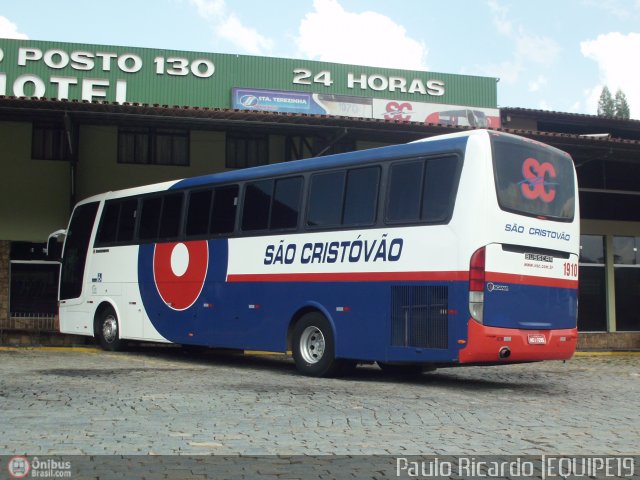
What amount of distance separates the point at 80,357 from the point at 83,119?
5.92 m

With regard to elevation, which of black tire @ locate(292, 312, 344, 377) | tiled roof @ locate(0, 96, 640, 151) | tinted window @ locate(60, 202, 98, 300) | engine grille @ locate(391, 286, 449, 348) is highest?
tiled roof @ locate(0, 96, 640, 151)

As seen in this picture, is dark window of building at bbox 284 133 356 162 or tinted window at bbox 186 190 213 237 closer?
tinted window at bbox 186 190 213 237

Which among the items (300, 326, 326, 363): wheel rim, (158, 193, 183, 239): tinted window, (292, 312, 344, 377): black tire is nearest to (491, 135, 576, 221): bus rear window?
(292, 312, 344, 377): black tire

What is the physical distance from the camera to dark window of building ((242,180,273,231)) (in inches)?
555

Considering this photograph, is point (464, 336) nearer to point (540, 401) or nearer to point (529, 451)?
point (540, 401)

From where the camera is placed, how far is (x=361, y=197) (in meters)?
12.6

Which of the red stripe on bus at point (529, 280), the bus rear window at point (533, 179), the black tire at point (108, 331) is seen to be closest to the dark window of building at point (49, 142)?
the black tire at point (108, 331)

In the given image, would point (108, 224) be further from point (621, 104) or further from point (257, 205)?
point (621, 104)

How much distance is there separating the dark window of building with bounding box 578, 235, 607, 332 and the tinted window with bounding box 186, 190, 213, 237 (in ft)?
44.5

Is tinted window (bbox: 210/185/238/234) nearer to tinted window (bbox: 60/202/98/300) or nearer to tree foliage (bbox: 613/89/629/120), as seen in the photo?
tinted window (bbox: 60/202/98/300)

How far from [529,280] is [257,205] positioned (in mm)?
4752

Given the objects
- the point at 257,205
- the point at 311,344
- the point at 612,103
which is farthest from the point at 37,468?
the point at 612,103

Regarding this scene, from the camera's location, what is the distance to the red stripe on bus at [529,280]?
11.3 m

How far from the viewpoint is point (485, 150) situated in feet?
37.3
